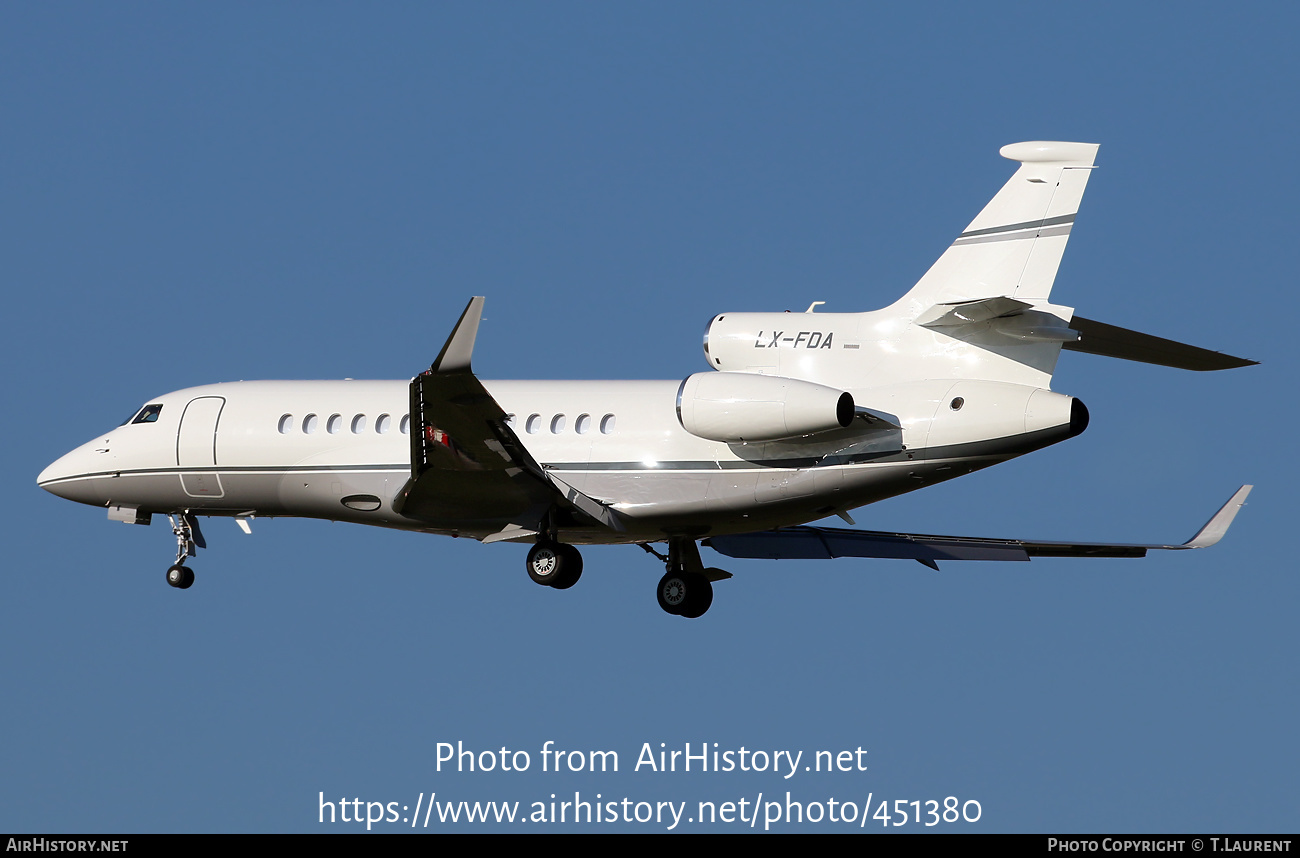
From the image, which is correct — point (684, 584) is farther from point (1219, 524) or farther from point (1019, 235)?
point (1219, 524)

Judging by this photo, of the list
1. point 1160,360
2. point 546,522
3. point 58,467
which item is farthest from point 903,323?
point 58,467

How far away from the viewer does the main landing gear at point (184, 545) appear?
27.0m

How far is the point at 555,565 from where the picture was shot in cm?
2262

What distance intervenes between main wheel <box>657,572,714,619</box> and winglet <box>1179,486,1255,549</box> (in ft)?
23.6

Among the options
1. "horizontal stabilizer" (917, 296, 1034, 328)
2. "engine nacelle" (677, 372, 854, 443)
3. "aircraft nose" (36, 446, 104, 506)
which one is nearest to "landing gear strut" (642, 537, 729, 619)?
"engine nacelle" (677, 372, 854, 443)

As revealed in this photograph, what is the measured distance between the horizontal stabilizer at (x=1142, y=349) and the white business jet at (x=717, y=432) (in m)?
0.03

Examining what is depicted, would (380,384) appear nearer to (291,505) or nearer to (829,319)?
(291,505)

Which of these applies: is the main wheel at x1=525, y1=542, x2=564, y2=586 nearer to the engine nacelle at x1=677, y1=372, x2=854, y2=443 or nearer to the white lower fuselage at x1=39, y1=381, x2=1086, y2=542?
the white lower fuselage at x1=39, y1=381, x2=1086, y2=542

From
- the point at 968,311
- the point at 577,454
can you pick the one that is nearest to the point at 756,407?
the point at 968,311

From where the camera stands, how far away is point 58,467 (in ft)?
90.4

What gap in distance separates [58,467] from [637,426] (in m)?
10.8

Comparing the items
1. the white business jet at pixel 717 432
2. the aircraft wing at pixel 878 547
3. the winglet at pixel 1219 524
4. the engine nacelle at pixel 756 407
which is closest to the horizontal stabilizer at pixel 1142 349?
the white business jet at pixel 717 432

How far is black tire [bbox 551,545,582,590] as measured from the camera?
22.6 metres

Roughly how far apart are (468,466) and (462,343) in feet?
10.7
